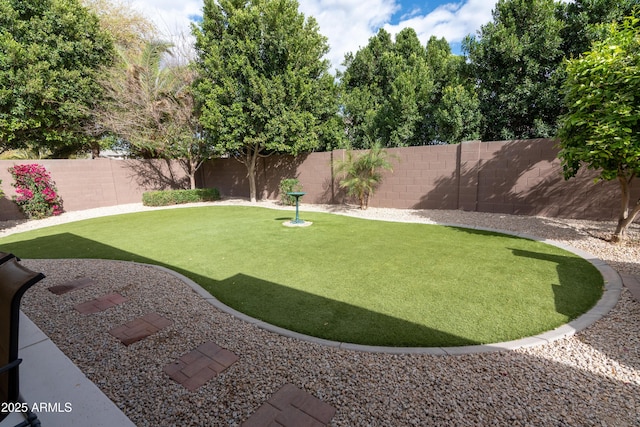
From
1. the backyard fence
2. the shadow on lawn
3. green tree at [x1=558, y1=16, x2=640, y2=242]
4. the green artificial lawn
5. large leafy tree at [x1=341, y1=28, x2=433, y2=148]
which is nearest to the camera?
the shadow on lawn

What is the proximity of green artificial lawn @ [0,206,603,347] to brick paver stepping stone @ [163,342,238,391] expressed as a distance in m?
0.65

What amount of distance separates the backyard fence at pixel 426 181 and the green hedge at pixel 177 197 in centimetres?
150

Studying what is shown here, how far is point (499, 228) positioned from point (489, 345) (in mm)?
4916

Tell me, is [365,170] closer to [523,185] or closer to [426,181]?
[426,181]

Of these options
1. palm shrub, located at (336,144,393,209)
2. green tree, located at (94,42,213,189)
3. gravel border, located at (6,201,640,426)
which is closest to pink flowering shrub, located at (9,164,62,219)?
green tree, located at (94,42,213,189)

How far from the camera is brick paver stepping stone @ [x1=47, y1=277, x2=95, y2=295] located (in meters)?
3.70

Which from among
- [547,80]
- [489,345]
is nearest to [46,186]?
[489,345]

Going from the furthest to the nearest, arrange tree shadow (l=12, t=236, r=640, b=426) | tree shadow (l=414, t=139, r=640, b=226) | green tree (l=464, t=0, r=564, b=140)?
green tree (l=464, t=0, r=564, b=140), tree shadow (l=414, t=139, r=640, b=226), tree shadow (l=12, t=236, r=640, b=426)

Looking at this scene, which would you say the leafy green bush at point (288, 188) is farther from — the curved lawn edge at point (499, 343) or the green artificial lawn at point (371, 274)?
the curved lawn edge at point (499, 343)

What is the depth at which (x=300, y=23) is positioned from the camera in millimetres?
10320

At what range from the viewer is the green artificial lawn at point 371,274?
2885 millimetres

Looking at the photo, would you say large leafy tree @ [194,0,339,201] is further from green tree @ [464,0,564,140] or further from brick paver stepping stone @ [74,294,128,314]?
brick paver stepping stone @ [74,294,128,314]

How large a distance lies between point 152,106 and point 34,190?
492 cm

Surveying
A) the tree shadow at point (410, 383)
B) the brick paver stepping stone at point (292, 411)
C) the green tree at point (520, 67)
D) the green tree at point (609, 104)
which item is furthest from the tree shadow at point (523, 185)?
the brick paver stepping stone at point (292, 411)
